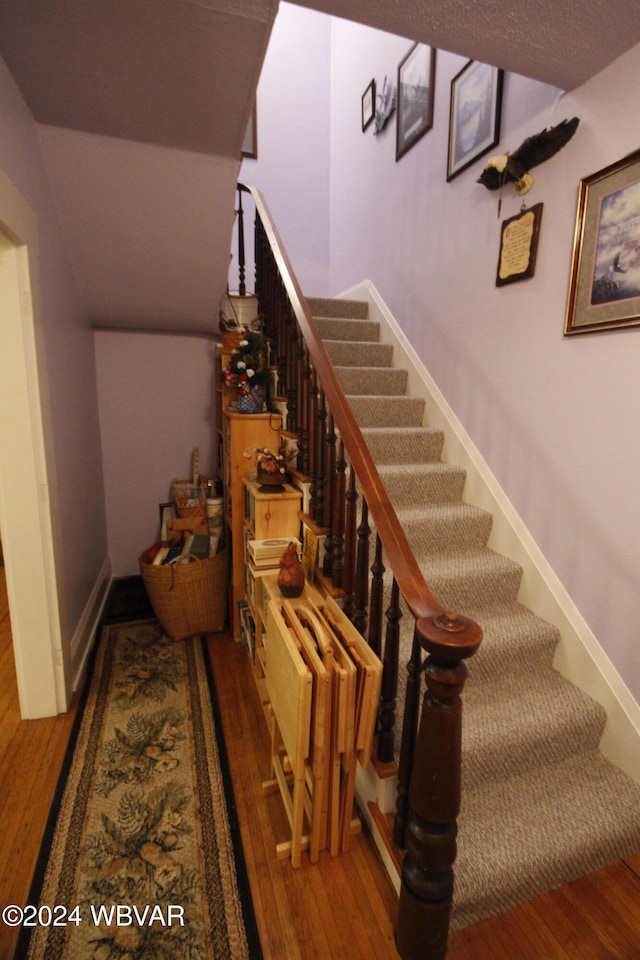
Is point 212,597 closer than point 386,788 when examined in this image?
No

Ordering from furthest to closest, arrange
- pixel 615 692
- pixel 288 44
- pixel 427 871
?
pixel 288 44, pixel 615 692, pixel 427 871

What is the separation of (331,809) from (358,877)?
207 millimetres

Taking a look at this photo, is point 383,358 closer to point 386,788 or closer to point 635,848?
point 386,788

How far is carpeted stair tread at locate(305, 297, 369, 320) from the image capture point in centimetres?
324

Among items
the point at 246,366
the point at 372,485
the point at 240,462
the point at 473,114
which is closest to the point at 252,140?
the point at 473,114

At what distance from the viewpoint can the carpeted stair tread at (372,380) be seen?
2711mm

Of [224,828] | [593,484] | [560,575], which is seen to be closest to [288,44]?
[593,484]

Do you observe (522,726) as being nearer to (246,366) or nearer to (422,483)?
(422,483)

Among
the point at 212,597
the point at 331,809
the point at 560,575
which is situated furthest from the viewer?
the point at 212,597

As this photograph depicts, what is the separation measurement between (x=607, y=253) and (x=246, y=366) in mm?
1712

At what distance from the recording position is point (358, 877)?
1338 millimetres

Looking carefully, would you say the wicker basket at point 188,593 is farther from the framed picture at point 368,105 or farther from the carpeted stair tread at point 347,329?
the framed picture at point 368,105

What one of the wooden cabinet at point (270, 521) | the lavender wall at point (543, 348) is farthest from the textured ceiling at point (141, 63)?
the wooden cabinet at point (270, 521)

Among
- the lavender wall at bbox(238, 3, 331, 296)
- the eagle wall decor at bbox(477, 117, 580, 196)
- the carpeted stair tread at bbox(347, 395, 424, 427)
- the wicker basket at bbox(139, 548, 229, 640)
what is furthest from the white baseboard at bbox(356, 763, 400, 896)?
the lavender wall at bbox(238, 3, 331, 296)
